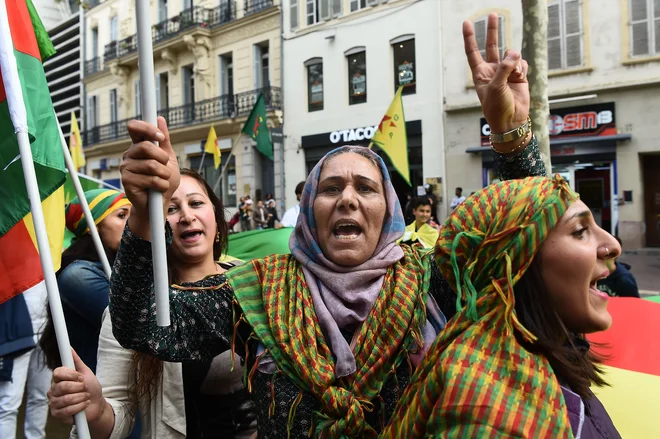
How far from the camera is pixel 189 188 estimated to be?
234 cm

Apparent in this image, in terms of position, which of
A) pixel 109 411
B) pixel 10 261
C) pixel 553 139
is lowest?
pixel 109 411

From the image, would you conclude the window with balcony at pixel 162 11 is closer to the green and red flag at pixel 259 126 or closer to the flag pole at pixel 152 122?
the green and red flag at pixel 259 126

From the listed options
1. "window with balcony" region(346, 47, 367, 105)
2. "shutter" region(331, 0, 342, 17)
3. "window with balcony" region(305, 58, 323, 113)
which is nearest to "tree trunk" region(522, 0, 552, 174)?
"window with balcony" region(346, 47, 367, 105)

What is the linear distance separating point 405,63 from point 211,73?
27.6 ft

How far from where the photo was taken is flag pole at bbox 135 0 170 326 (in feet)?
4.04

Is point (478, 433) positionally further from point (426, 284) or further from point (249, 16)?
point (249, 16)

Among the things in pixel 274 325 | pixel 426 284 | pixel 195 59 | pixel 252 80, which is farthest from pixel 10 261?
pixel 195 59

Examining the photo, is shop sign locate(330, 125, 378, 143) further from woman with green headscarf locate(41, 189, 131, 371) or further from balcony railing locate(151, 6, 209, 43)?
woman with green headscarf locate(41, 189, 131, 371)

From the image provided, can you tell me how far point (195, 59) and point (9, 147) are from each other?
69.0 feet

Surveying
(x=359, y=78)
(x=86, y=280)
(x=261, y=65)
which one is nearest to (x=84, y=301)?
(x=86, y=280)

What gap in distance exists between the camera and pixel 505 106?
1861 mm

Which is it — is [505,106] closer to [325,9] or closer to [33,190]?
[33,190]

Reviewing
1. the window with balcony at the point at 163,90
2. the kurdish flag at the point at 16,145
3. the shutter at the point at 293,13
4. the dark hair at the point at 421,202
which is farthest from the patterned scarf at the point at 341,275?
the window with balcony at the point at 163,90

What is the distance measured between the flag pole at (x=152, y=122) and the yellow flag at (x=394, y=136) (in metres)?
6.97
